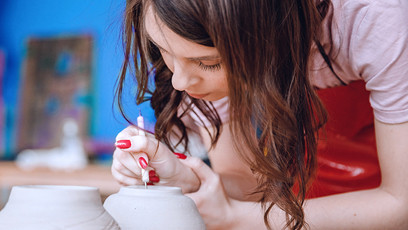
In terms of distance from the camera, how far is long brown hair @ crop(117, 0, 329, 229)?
0.67m

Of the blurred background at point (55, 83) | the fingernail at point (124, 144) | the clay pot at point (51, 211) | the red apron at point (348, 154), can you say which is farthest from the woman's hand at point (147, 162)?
the blurred background at point (55, 83)

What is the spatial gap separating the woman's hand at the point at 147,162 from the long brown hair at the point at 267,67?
169mm

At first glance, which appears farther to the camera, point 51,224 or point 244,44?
point 244,44

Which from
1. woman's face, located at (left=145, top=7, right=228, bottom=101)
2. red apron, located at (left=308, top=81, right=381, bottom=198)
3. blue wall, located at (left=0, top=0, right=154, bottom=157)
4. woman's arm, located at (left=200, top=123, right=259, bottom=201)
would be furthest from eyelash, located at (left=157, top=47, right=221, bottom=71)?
blue wall, located at (left=0, top=0, right=154, bottom=157)

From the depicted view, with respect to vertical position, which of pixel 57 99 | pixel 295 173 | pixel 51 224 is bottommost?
pixel 57 99

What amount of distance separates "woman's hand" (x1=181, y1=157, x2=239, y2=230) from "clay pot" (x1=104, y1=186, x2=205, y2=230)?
264mm

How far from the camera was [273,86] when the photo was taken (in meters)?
0.74

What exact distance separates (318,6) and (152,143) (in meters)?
0.42

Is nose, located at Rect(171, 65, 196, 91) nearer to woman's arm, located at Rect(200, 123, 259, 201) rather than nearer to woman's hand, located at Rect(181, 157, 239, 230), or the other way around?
woman's hand, located at Rect(181, 157, 239, 230)

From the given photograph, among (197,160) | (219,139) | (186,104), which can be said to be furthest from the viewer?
(219,139)

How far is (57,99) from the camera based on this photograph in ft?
9.05

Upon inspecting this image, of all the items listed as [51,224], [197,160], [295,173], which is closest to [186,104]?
[197,160]

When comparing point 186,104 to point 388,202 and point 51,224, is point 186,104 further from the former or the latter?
point 51,224

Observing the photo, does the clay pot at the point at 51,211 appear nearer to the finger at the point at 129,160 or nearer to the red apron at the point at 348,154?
the finger at the point at 129,160
